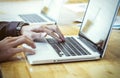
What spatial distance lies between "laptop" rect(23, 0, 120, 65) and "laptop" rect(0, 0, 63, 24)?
44cm

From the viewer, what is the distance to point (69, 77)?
855mm

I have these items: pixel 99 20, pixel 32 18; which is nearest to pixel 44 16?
pixel 32 18

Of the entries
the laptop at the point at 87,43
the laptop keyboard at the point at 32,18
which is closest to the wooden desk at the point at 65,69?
the laptop at the point at 87,43

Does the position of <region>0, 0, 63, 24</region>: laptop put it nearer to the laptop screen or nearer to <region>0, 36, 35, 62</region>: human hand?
the laptop screen

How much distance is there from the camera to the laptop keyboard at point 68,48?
1.01 m

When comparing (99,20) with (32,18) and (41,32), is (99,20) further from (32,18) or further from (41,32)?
(32,18)

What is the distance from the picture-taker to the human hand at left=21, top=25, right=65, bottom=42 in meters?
1.17

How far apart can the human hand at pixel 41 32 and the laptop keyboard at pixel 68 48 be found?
4cm

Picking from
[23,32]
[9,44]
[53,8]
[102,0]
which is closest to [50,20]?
[53,8]

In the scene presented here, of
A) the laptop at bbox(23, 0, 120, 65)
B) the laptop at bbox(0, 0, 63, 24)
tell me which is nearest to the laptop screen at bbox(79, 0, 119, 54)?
the laptop at bbox(23, 0, 120, 65)

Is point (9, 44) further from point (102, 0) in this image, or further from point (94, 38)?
point (102, 0)

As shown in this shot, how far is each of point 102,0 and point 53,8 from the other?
64 centimetres

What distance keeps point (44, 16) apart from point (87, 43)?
717mm

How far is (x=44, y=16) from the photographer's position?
1.78 meters
